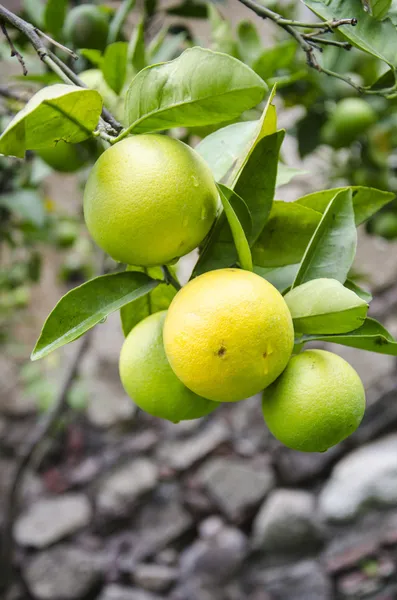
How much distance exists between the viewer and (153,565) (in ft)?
6.68

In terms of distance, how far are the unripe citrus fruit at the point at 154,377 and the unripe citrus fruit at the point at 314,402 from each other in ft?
0.22

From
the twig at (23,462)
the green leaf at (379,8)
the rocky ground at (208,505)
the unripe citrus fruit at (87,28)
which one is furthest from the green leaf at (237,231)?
the rocky ground at (208,505)

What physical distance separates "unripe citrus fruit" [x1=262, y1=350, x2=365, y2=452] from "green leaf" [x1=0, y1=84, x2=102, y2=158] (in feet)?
0.73

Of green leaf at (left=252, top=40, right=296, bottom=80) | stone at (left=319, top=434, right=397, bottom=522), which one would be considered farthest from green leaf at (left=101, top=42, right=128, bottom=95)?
stone at (left=319, top=434, right=397, bottom=522)

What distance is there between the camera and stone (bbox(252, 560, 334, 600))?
6.03ft

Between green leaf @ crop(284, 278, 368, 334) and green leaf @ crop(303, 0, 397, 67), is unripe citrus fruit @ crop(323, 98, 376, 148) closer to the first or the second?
green leaf @ crop(303, 0, 397, 67)

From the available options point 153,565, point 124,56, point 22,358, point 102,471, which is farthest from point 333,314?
point 22,358

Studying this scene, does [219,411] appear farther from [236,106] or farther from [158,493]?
[236,106]

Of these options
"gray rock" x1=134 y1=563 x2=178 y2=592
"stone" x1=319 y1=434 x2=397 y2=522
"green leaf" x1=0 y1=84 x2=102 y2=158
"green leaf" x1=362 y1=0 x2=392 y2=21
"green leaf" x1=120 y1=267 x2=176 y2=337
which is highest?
"green leaf" x1=362 y1=0 x2=392 y2=21

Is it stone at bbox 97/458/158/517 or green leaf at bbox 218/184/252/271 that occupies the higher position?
green leaf at bbox 218/184/252/271

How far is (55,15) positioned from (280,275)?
1.87ft

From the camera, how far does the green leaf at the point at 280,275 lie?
452mm

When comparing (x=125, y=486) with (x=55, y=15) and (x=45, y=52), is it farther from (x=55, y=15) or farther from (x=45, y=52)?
(x=45, y=52)

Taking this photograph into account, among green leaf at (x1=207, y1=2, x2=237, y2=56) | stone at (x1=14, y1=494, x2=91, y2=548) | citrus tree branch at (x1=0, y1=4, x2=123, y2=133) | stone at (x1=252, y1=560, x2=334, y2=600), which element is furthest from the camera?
stone at (x1=14, y1=494, x2=91, y2=548)
